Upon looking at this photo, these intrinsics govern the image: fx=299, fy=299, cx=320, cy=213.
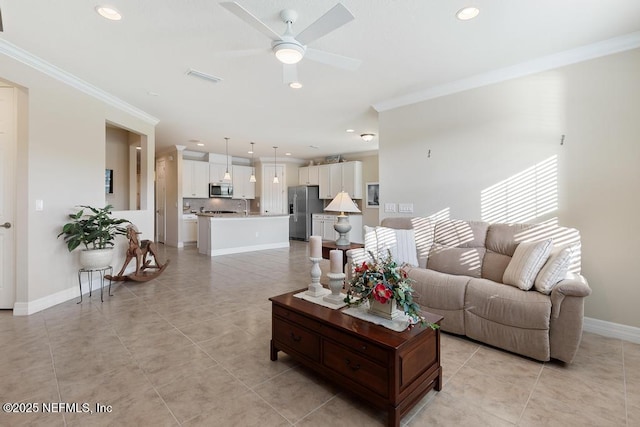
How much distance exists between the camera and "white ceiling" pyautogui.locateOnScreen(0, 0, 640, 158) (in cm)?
220

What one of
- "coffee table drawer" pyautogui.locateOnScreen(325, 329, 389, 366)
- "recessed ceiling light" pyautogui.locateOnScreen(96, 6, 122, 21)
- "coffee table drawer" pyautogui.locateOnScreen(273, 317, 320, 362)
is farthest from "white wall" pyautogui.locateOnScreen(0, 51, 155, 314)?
"coffee table drawer" pyautogui.locateOnScreen(325, 329, 389, 366)

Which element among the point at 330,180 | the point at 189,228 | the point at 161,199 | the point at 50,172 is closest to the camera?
the point at 50,172

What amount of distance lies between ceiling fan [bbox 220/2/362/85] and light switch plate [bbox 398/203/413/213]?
212 centimetres

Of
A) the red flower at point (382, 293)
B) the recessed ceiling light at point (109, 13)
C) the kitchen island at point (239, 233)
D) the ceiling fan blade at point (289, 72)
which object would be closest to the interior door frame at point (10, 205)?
the recessed ceiling light at point (109, 13)

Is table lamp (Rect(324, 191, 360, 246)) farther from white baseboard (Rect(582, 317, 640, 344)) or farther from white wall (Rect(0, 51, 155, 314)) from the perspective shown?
white wall (Rect(0, 51, 155, 314))

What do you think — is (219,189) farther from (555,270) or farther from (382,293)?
(555,270)

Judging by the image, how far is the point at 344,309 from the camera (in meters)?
1.98

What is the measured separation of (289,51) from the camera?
2.14 meters

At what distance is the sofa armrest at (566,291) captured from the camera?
80.5 inches

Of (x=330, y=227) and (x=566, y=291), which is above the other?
(x=330, y=227)

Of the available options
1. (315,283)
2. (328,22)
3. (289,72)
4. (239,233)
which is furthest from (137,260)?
(328,22)

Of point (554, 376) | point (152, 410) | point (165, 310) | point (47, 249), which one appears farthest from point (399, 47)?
point (47, 249)

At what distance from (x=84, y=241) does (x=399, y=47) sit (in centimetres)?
393

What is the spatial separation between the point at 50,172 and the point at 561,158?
17.5 ft
